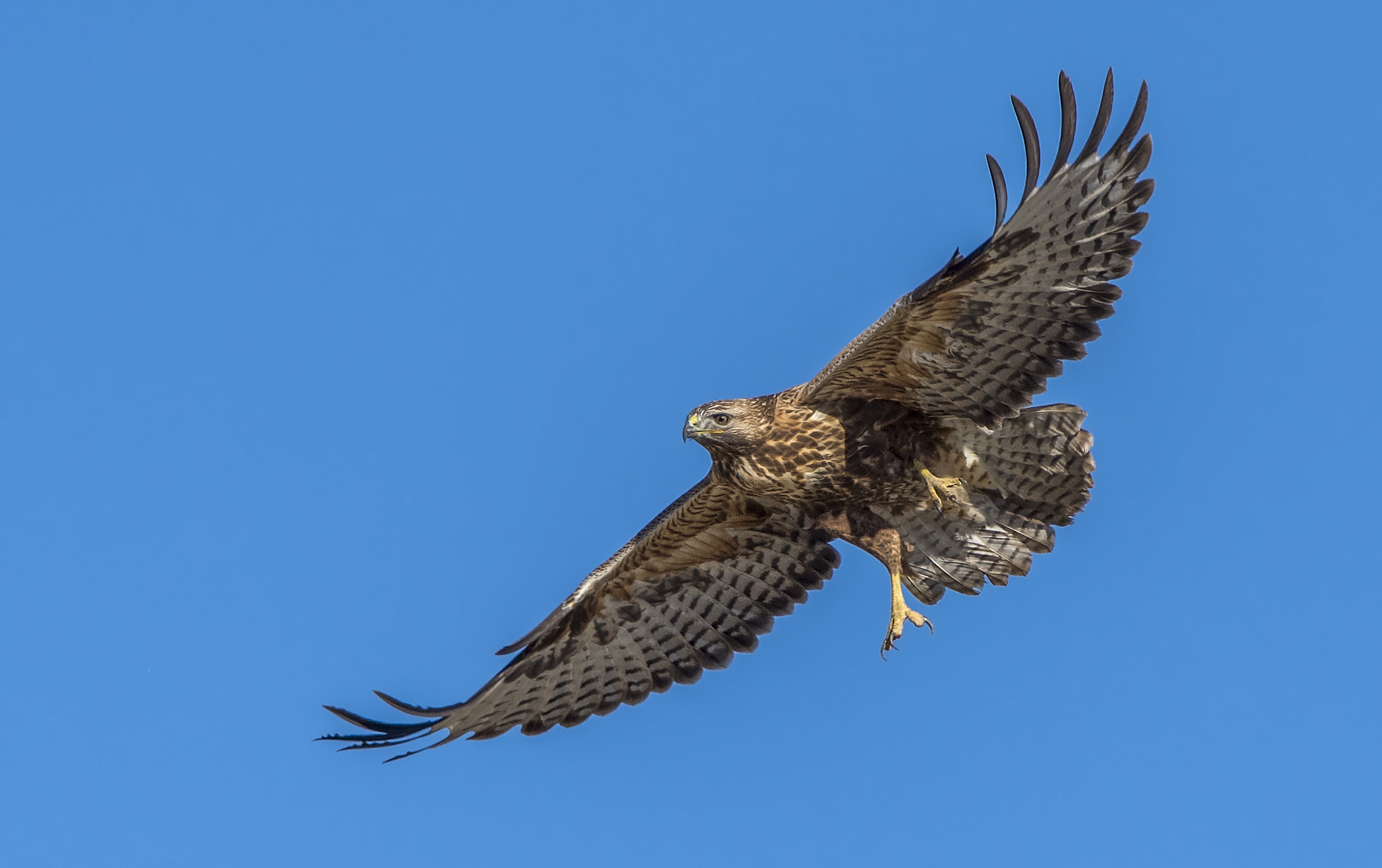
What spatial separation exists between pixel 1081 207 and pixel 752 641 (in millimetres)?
4402

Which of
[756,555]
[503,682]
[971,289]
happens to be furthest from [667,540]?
[971,289]

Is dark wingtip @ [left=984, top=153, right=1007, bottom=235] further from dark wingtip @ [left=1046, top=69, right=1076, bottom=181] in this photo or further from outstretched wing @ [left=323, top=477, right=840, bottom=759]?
outstretched wing @ [left=323, top=477, right=840, bottom=759]

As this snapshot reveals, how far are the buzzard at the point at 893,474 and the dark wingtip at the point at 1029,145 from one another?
0.01 m

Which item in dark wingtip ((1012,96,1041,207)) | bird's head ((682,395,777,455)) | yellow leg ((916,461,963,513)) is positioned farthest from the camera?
yellow leg ((916,461,963,513))

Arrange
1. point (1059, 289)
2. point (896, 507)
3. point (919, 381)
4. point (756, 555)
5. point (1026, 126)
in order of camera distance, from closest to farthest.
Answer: point (1026, 126) < point (1059, 289) < point (919, 381) < point (896, 507) < point (756, 555)

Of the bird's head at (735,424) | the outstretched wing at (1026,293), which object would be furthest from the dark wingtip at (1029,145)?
the bird's head at (735,424)

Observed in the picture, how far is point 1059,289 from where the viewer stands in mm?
10211

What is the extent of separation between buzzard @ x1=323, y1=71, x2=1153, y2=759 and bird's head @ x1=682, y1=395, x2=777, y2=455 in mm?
13

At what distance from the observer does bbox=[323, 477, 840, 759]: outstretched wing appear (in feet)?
41.3

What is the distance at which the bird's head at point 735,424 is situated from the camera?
11.2 metres

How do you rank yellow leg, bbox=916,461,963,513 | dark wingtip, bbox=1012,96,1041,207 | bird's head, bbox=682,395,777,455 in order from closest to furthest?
dark wingtip, bbox=1012,96,1041,207 < bird's head, bbox=682,395,777,455 < yellow leg, bbox=916,461,963,513

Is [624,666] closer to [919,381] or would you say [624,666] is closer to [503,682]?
[503,682]

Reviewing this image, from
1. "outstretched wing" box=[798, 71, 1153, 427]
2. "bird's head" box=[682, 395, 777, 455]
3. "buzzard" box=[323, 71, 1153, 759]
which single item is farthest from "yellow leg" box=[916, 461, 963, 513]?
"bird's head" box=[682, 395, 777, 455]

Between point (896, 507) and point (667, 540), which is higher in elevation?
point (667, 540)
